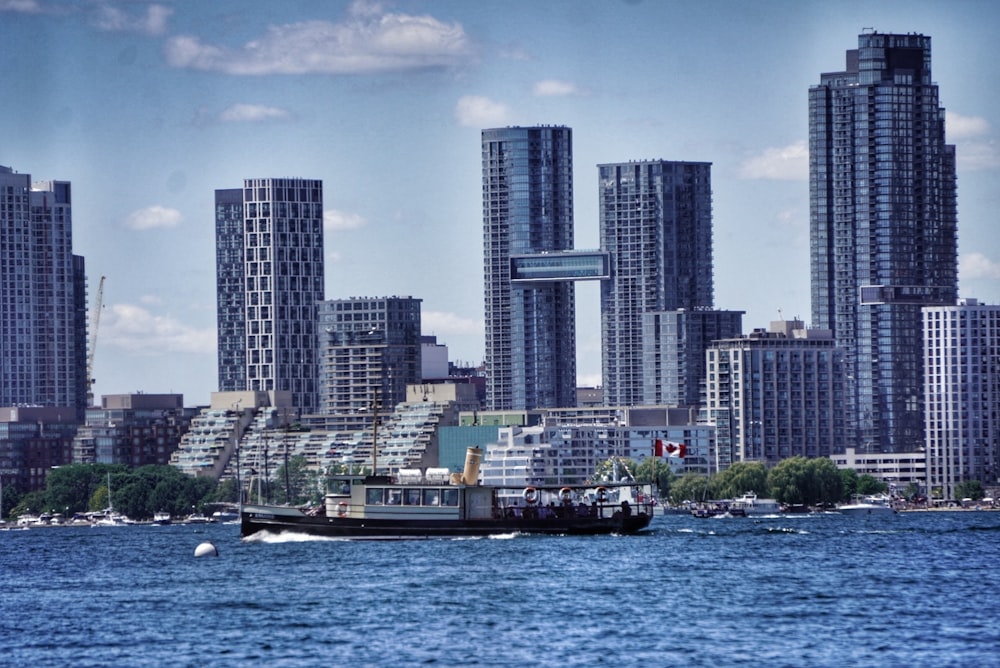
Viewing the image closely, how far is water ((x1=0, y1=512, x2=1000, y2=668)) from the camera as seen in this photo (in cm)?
10594

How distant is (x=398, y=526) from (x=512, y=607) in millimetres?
62959

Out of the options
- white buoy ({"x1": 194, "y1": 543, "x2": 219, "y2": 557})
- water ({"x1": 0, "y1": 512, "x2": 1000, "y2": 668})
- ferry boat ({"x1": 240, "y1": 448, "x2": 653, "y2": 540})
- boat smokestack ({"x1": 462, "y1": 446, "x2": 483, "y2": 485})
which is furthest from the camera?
boat smokestack ({"x1": 462, "y1": 446, "x2": 483, "y2": 485})

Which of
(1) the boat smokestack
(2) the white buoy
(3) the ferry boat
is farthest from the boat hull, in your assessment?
(2) the white buoy

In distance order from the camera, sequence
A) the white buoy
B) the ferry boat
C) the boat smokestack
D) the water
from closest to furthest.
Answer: the water, the white buoy, the ferry boat, the boat smokestack

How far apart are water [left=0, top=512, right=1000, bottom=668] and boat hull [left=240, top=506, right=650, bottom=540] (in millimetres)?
4421

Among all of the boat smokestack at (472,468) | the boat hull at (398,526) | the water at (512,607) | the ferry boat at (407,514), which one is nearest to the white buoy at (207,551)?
the water at (512,607)

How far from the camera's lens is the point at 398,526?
188875 mm

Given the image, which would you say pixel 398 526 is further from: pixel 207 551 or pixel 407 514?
pixel 207 551

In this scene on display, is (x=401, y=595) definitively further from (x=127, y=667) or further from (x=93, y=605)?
(x=127, y=667)

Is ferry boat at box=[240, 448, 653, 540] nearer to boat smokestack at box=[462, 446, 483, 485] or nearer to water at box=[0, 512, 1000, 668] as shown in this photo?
boat smokestack at box=[462, 446, 483, 485]

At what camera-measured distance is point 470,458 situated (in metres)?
196

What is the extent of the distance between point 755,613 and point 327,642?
80.5 ft

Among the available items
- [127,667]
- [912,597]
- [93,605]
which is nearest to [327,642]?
[127,667]

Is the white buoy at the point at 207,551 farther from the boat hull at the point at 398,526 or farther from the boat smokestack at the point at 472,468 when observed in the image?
the boat smokestack at the point at 472,468
